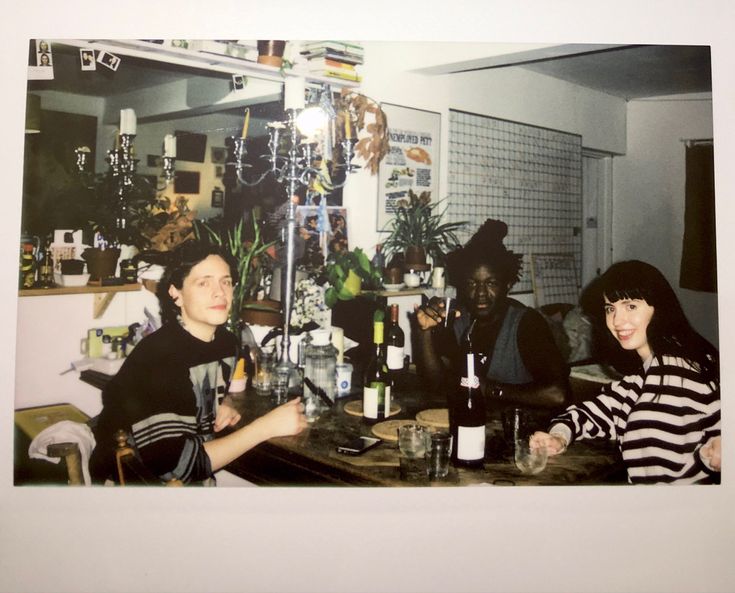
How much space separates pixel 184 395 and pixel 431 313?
0.79 m

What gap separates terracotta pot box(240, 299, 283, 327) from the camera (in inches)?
66.1

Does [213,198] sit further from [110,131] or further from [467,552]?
[467,552]

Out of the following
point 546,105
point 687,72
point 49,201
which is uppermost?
point 687,72

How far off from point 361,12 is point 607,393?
4.57 feet

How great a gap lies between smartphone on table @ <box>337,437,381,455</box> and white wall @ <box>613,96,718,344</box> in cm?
93

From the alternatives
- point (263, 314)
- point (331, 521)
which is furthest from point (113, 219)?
point (331, 521)

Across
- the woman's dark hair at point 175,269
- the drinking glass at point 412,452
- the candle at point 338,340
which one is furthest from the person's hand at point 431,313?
the woman's dark hair at point 175,269

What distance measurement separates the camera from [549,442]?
160 cm

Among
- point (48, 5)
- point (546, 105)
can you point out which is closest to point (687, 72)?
point (546, 105)

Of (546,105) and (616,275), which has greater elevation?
(546,105)

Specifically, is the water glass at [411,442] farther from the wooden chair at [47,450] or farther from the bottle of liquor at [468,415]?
the wooden chair at [47,450]

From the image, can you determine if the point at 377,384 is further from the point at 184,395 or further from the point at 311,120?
the point at 311,120

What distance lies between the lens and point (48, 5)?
168 cm

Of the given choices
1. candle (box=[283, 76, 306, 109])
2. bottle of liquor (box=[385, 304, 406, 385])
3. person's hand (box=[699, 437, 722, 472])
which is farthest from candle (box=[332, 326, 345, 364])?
person's hand (box=[699, 437, 722, 472])
